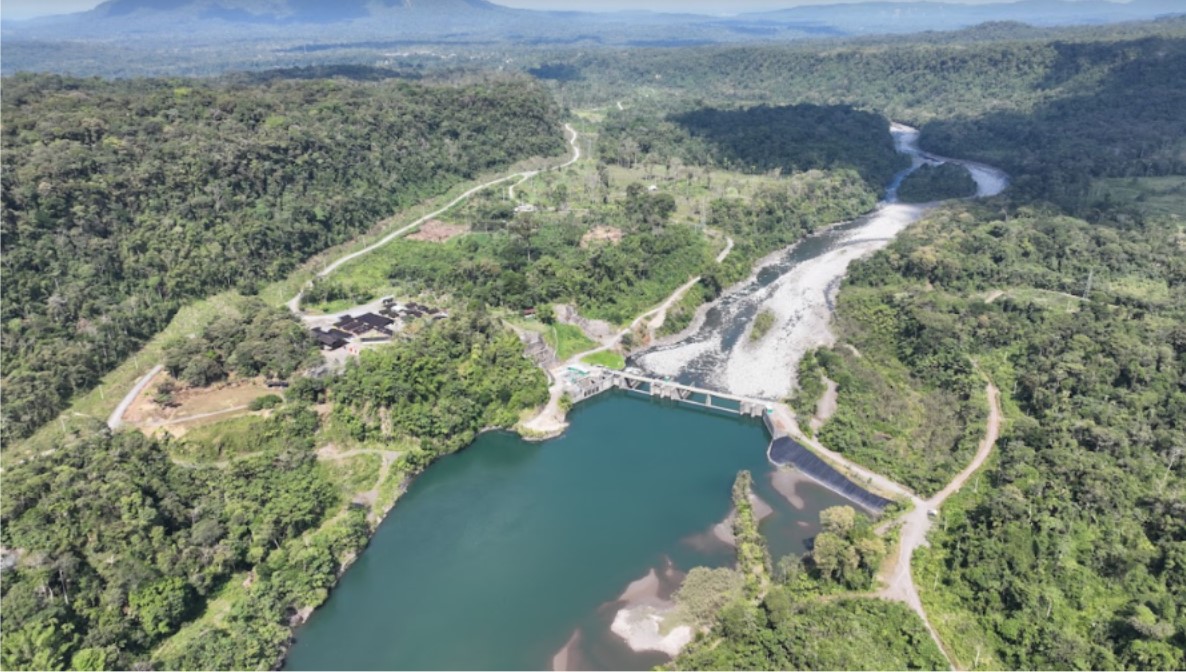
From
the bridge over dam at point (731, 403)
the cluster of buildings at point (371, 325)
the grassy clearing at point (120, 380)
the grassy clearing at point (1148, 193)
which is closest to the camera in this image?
the grassy clearing at point (120, 380)

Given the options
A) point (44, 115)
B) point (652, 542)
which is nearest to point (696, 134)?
point (44, 115)

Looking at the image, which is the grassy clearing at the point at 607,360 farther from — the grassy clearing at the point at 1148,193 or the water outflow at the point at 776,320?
the grassy clearing at the point at 1148,193

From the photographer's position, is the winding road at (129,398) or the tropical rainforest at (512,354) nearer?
the tropical rainforest at (512,354)

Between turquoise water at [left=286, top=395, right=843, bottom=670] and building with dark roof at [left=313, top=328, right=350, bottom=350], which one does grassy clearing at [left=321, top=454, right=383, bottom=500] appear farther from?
building with dark roof at [left=313, top=328, right=350, bottom=350]

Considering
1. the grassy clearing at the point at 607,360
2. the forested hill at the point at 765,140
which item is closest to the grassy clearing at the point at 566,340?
the grassy clearing at the point at 607,360

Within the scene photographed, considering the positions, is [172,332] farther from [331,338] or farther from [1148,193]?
[1148,193]

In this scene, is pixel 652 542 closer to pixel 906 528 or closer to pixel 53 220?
pixel 906 528

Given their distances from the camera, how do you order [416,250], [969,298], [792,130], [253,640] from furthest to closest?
[792,130] → [416,250] → [969,298] → [253,640]
